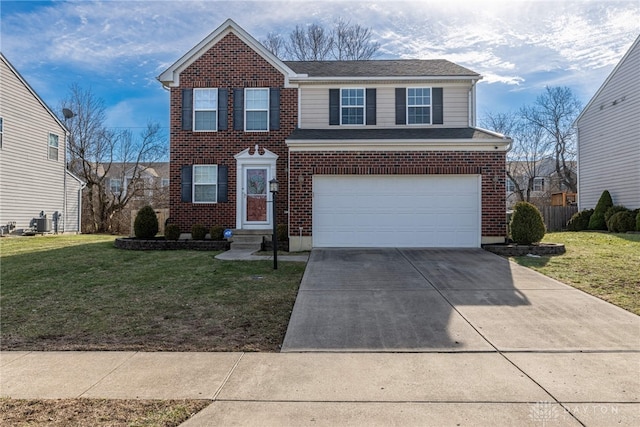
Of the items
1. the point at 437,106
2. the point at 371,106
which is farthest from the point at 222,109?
the point at 437,106

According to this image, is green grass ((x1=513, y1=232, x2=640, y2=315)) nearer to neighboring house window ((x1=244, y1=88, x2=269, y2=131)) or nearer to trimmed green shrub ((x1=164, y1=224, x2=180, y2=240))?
neighboring house window ((x1=244, y1=88, x2=269, y2=131))

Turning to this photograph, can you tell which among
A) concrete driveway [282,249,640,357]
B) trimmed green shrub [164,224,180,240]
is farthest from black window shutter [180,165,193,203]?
concrete driveway [282,249,640,357]

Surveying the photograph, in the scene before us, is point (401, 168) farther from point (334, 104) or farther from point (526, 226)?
point (334, 104)

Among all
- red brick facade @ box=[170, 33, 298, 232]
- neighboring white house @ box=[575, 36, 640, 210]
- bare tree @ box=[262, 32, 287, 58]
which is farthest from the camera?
bare tree @ box=[262, 32, 287, 58]

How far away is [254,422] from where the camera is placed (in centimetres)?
291

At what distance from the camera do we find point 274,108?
13.6 metres

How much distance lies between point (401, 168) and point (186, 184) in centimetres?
720

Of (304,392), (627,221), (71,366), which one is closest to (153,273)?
(71,366)

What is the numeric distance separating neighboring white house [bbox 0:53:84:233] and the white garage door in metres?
14.0

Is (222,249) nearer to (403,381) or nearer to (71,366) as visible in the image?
(71,366)

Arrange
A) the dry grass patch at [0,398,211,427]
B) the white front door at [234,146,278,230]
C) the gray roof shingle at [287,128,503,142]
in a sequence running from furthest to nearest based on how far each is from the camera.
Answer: the white front door at [234,146,278,230] → the gray roof shingle at [287,128,503,142] → the dry grass patch at [0,398,211,427]

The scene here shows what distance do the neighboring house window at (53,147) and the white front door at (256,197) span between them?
12.2m

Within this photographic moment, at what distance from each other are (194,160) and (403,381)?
460 inches

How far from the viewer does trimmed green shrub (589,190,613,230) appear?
56.1 ft
